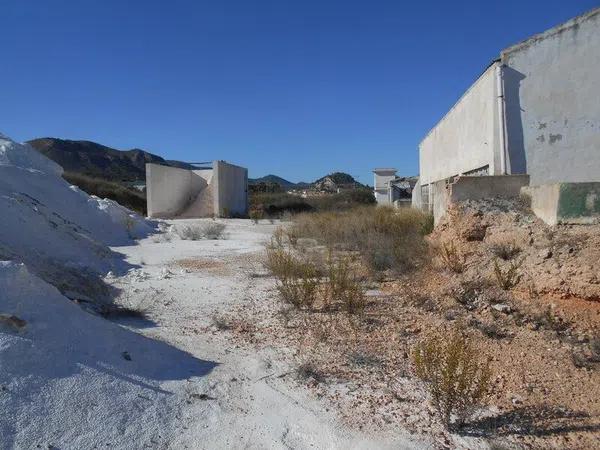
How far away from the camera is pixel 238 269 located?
8.93 metres

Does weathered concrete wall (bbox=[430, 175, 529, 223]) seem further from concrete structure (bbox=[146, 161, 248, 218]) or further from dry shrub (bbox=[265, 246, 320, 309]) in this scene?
concrete structure (bbox=[146, 161, 248, 218])

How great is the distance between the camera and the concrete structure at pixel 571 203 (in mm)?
6008

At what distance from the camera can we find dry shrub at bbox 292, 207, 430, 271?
26.7 feet

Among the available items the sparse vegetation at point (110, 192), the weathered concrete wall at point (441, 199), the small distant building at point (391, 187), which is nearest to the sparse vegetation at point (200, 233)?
the weathered concrete wall at point (441, 199)

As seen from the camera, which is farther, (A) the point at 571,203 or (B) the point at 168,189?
(B) the point at 168,189

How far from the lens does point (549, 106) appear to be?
8664 mm

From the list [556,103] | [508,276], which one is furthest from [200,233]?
[508,276]

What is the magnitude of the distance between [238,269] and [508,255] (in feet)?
14.7

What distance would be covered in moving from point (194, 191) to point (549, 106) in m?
20.3

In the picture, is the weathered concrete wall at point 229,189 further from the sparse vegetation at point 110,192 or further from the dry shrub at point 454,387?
the dry shrub at point 454,387

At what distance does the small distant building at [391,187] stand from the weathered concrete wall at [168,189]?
10.5 m

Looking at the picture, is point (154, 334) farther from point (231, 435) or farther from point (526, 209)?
point (526, 209)

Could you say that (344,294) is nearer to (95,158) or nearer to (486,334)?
(486,334)

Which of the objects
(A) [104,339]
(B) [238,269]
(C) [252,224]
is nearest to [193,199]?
(C) [252,224]
